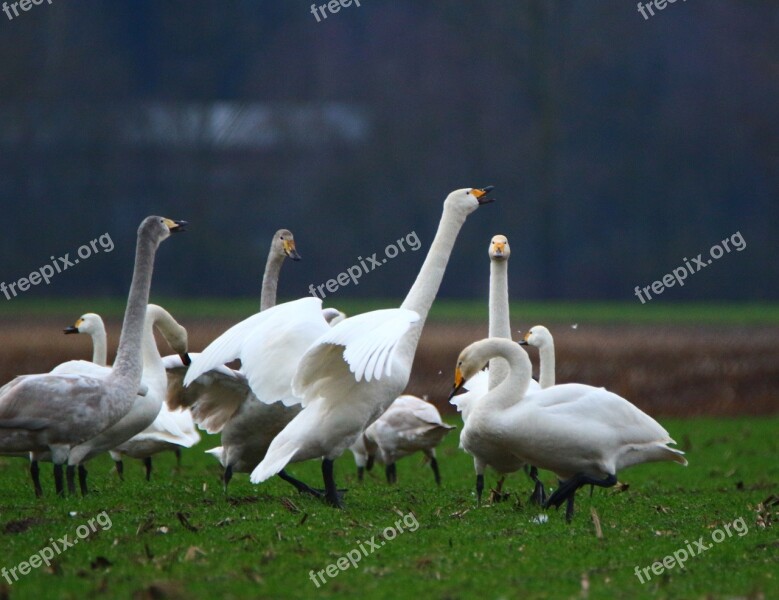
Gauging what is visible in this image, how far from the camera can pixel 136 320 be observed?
9.66 meters

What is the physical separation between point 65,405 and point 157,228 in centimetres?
171

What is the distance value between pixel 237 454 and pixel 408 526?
2.66 meters

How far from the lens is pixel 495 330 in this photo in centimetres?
1034

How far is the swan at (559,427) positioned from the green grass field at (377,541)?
346 mm

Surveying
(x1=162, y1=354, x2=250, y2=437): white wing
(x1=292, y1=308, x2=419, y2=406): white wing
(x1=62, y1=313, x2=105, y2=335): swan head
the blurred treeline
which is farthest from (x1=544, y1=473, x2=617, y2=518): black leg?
the blurred treeline

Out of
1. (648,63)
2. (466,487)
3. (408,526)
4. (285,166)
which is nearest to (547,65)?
(648,63)

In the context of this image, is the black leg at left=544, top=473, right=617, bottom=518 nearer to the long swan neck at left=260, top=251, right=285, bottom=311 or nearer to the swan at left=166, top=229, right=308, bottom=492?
the swan at left=166, top=229, right=308, bottom=492

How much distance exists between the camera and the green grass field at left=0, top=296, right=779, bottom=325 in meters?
38.6

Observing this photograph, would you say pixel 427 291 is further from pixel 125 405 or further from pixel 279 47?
pixel 279 47

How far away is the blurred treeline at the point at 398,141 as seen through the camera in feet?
163

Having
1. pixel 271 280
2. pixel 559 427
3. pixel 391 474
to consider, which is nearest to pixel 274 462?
pixel 559 427

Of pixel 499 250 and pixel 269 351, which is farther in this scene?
pixel 499 250

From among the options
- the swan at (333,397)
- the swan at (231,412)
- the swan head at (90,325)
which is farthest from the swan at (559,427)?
the swan head at (90,325)

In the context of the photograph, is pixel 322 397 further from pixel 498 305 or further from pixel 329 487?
pixel 498 305
